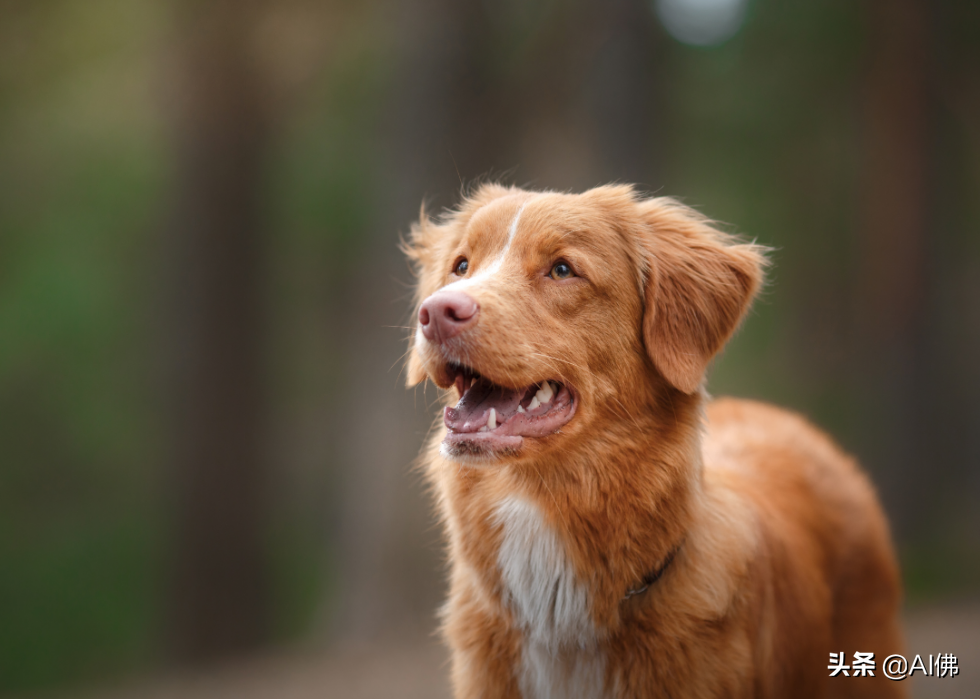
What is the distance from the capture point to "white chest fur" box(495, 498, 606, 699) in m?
2.52

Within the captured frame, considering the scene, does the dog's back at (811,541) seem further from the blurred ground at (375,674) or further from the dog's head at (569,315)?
the blurred ground at (375,674)

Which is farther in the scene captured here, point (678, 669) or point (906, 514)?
point (906, 514)

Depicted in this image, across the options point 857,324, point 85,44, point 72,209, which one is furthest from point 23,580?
point 857,324

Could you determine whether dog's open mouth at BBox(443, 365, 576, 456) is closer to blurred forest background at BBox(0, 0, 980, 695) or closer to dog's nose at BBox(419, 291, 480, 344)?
dog's nose at BBox(419, 291, 480, 344)

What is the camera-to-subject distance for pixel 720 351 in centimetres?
279

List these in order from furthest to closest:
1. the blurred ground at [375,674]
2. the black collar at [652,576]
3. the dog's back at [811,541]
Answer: the blurred ground at [375,674]
the dog's back at [811,541]
the black collar at [652,576]

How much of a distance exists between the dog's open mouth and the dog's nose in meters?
0.24

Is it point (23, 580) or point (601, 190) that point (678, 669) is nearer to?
point (601, 190)

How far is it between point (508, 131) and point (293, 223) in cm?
813

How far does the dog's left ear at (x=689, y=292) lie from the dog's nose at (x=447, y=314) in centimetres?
76

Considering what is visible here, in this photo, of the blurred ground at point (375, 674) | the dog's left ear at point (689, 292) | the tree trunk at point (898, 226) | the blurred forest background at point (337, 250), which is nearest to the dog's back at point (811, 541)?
the dog's left ear at point (689, 292)

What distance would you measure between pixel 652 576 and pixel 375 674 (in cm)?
398

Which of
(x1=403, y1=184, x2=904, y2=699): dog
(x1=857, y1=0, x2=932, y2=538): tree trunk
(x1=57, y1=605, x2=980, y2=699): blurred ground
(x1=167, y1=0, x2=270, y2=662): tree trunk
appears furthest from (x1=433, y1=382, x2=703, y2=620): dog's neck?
(x1=857, y1=0, x2=932, y2=538): tree trunk

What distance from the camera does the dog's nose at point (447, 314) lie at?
7.60ft
